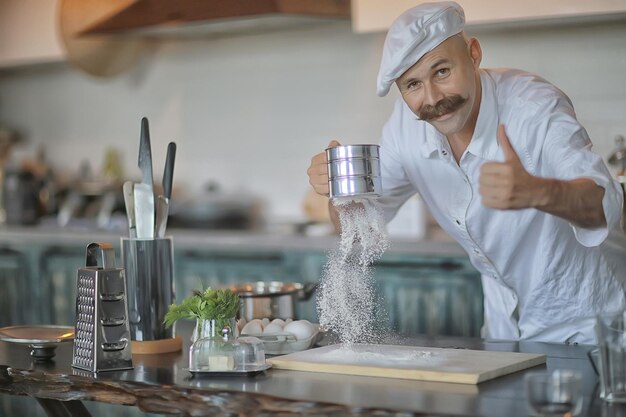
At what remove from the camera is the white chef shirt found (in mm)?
2482

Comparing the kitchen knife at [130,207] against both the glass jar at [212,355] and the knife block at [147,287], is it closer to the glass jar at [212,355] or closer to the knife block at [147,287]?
the knife block at [147,287]

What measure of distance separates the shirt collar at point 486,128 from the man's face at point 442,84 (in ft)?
0.31

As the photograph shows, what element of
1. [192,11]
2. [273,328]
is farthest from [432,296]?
[273,328]

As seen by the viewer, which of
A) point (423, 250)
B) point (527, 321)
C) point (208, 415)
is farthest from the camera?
point (423, 250)

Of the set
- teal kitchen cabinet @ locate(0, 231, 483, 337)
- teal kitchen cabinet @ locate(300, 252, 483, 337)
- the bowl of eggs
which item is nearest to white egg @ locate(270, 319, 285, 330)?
the bowl of eggs

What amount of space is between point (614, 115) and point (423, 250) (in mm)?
1002

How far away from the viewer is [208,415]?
1835 mm

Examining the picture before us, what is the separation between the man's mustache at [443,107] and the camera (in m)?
2.39

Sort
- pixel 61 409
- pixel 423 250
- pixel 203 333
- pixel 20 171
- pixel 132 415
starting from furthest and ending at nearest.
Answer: pixel 20 171 < pixel 423 250 < pixel 132 415 < pixel 61 409 < pixel 203 333

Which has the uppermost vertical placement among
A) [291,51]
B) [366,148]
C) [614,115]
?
[291,51]

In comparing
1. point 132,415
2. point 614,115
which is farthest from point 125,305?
point 614,115

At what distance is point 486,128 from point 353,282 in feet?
1.92

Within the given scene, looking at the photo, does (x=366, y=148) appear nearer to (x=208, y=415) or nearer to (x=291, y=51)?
(x=208, y=415)

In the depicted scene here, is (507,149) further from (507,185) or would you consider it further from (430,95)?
(430,95)
